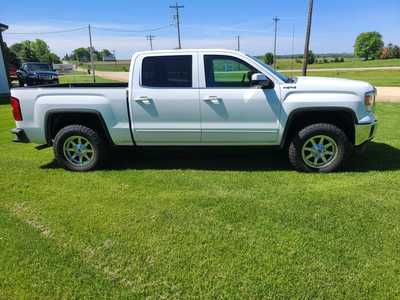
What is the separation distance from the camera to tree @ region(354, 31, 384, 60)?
133125 millimetres

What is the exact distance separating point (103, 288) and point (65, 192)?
2231 mm

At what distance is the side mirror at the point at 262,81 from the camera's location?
4.77m

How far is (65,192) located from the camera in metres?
4.71

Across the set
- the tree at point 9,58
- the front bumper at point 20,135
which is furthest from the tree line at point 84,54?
the front bumper at point 20,135

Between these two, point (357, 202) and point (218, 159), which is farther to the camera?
point (218, 159)

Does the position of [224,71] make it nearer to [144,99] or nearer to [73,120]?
[144,99]

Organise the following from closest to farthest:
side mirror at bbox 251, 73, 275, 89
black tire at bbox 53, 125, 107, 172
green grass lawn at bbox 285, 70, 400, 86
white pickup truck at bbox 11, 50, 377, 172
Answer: side mirror at bbox 251, 73, 275, 89 < white pickup truck at bbox 11, 50, 377, 172 < black tire at bbox 53, 125, 107, 172 < green grass lawn at bbox 285, 70, 400, 86

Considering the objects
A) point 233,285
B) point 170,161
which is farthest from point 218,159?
point 233,285

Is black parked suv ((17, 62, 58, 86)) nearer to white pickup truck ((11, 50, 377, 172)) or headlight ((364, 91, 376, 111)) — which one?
white pickup truck ((11, 50, 377, 172))

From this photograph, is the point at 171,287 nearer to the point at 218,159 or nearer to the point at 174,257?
the point at 174,257

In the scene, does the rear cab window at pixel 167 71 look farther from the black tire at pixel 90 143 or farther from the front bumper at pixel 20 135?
the front bumper at pixel 20 135

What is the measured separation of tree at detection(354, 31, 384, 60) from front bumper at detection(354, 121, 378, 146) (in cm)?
14343

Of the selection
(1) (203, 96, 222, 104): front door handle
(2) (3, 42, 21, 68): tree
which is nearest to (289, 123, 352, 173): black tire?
(1) (203, 96, 222, 104): front door handle

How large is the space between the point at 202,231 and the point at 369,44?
15009cm
